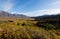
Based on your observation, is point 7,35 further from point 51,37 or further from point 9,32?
point 51,37

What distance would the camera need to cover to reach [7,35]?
16.5 metres

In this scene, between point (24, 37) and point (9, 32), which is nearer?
point (24, 37)

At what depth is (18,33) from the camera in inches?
664

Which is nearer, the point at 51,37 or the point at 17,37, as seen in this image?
the point at 17,37

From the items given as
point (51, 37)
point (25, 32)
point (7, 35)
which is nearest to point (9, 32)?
point (7, 35)

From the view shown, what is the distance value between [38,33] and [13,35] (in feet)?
9.92

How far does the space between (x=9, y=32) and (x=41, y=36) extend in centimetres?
401

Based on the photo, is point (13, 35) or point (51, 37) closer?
point (13, 35)

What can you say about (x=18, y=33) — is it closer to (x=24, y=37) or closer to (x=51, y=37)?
(x=24, y=37)

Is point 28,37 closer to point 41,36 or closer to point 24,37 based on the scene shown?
point 24,37

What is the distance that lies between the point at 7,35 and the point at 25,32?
2211mm

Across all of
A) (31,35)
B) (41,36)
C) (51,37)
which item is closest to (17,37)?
(31,35)

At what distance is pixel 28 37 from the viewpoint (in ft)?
53.0

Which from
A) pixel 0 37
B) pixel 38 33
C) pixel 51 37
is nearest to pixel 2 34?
pixel 0 37
